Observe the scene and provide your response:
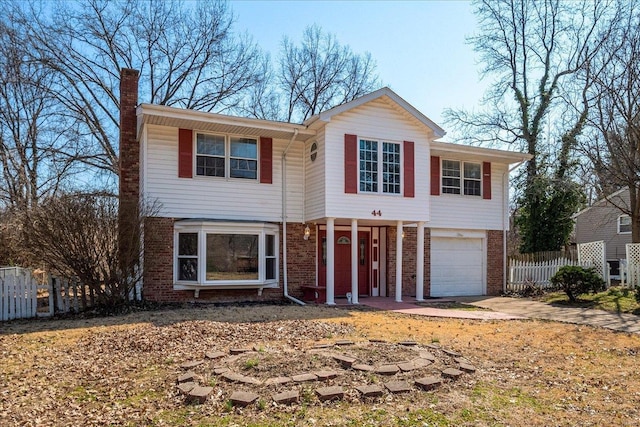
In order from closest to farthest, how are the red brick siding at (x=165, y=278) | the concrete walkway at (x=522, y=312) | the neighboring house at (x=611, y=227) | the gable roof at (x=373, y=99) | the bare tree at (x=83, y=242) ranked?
1. the bare tree at (x=83, y=242)
2. the concrete walkway at (x=522, y=312)
3. the red brick siding at (x=165, y=278)
4. the gable roof at (x=373, y=99)
5. the neighboring house at (x=611, y=227)

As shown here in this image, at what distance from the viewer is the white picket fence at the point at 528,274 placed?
17984 millimetres

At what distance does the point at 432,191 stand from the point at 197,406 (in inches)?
522

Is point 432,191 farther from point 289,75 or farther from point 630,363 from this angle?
point 289,75

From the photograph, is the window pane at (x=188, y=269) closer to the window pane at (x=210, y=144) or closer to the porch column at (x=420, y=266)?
the window pane at (x=210, y=144)

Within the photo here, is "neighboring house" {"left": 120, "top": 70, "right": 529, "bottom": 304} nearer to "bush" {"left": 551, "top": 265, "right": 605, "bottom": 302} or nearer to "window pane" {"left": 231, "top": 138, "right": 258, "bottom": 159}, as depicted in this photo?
"window pane" {"left": 231, "top": 138, "right": 258, "bottom": 159}

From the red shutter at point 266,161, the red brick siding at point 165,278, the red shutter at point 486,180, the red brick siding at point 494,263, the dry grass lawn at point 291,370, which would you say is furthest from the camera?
the red brick siding at point 494,263

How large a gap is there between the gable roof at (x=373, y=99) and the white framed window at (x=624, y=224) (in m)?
18.7

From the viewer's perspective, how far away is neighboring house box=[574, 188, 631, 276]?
27.4 m

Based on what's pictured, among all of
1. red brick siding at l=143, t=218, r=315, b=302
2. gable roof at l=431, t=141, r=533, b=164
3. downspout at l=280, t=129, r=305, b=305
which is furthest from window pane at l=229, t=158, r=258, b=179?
gable roof at l=431, t=141, r=533, b=164

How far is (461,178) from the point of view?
17.6 meters

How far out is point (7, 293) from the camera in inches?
423

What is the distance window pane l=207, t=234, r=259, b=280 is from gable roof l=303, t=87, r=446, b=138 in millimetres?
3822

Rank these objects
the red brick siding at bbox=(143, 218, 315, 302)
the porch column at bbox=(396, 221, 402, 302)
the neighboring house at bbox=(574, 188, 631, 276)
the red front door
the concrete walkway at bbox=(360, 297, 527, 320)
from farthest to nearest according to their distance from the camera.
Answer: the neighboring house at bbox=(574, 188, 631, 276)
the red front door
the porch column at bbox=(396, 221, 402, 302)
the red brick siding at bbox=(143, 218, 315, 302)
the concrete walkway at bbox=(360, 297, 527, 320)

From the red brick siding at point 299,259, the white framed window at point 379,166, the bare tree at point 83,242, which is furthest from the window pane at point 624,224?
the bare tree at point 83,242
